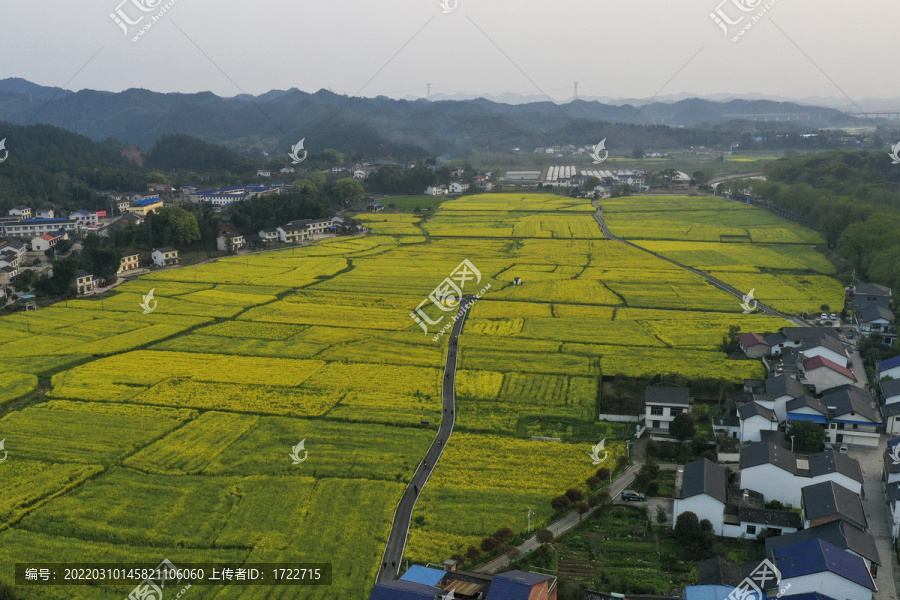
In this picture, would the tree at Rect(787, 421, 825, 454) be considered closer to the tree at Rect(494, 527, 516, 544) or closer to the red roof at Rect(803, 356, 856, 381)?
the red roof at Rect(803, 356, 856, 381)

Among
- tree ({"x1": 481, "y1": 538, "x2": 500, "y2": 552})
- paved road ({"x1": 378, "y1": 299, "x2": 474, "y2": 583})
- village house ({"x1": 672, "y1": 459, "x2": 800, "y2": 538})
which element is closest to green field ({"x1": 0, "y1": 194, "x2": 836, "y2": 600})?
paved road ({"x1": 378, "y1": 299, "x2": 474, "y2": 583})

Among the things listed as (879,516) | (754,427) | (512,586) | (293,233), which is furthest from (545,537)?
(293,233)

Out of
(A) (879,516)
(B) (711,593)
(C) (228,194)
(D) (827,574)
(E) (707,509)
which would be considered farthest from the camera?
(C) (228,194)

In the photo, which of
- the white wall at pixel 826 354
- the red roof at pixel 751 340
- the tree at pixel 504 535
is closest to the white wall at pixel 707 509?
the tree at pixel 504 535

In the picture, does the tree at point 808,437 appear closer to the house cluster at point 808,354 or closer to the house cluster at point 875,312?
the house cluster at point 808,354

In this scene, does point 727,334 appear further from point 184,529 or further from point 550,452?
point 184,529

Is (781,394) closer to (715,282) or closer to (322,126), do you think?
(715,282)

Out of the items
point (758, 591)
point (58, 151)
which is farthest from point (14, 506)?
point (58, 151)
